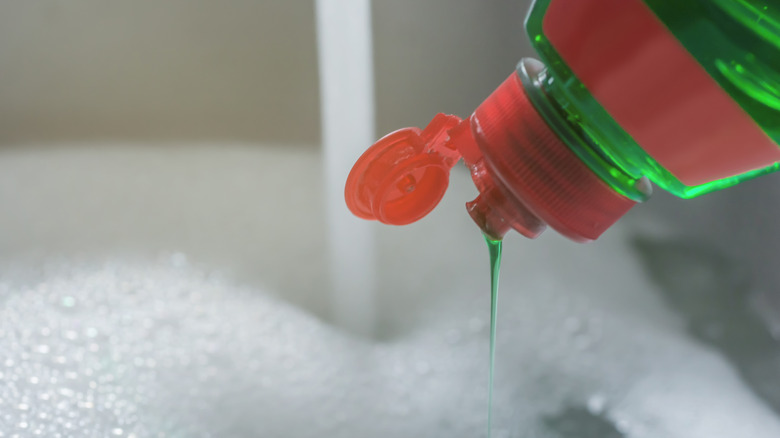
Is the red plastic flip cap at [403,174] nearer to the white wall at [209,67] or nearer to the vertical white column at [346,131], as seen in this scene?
the vertical white column at [346,131]

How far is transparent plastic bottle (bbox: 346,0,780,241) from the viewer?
0.91 feet

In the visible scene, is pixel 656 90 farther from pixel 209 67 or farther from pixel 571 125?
pixel 209 67

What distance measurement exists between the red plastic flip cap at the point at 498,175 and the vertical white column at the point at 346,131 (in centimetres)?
33

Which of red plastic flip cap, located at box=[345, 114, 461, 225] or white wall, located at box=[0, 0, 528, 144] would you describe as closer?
red plastic flip cap, located at box=[345, 114, 461, 225]

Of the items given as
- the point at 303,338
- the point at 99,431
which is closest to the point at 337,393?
the point at 303,338

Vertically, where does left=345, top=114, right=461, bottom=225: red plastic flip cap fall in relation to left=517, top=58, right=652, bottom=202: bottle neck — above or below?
below

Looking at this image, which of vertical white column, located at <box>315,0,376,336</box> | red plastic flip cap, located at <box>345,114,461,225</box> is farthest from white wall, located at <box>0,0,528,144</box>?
red plastic flip cap, located at <box>345,114,461,225</box>

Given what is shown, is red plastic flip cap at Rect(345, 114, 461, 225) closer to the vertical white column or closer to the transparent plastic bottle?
the transparent plastic bottle

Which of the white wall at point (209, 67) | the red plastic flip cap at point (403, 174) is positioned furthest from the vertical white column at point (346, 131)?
the red plastic flip cap at point (403, 174)

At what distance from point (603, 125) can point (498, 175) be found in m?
0.05

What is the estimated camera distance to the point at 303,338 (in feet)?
2.06

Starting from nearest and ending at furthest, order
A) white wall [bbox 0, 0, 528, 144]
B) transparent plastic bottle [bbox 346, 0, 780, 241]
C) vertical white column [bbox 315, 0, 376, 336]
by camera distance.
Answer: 1. transparent plastic bottle [bbox 346, 0, 780, 241]
2. vertical white column [bbox 315, 0, 376, 336]
3. white wall [bbox 0, 0, 528, 144]

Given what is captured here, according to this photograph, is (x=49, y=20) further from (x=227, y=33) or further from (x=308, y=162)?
(x=308, y=162)

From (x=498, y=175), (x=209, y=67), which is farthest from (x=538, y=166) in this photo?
(x=209, y=67)
